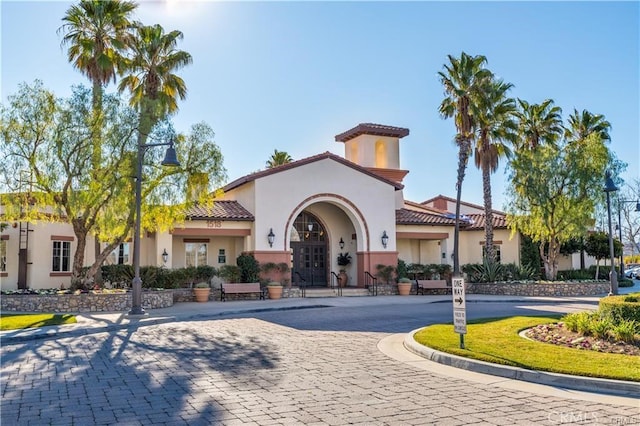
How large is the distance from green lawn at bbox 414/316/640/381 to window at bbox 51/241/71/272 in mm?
19592

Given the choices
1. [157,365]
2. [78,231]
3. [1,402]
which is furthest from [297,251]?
[1,402]

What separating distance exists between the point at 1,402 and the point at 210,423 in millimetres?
3164

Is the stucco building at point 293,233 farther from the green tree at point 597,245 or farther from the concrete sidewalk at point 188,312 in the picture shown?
the green tree at point 597,245

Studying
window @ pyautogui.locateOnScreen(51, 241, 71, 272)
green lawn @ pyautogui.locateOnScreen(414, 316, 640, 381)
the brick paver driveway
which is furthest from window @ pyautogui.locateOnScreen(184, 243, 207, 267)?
green lawn @ pyautogui.locateOnScreen(414, 316, 640, 381)

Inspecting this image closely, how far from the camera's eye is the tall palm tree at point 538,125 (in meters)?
31.4

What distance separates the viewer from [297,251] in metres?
29.0

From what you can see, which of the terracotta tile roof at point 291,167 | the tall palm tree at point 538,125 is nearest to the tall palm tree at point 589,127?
the tall palm tree at point 538,125

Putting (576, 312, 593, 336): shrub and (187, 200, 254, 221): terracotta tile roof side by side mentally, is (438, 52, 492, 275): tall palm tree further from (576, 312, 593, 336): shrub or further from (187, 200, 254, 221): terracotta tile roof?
(576, 312, 593, 336): shrub

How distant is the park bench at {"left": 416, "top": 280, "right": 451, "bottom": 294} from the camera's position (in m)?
27.5

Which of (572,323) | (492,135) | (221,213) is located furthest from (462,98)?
(572,323)

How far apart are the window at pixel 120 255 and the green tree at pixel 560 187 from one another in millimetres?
20338

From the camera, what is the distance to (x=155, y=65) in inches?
946

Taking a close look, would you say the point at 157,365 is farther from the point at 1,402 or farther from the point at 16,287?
the point at 16,287

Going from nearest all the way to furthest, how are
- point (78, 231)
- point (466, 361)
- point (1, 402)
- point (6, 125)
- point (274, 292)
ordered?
point (1, 402) → point (466, 361) → point (6, 125) → point (78, 231) → point (274, 292)
